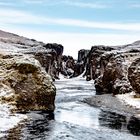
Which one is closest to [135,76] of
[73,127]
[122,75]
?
[122,75]

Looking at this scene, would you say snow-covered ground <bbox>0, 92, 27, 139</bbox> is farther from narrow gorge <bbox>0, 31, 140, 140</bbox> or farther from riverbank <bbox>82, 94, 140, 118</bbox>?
riverbank <bbox>82, 94, 140, 118</bbox>

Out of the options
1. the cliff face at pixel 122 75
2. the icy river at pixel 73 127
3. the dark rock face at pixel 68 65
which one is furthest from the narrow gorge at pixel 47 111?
the dark rock face at pixel 68 65

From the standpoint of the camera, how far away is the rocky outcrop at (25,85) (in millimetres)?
34375

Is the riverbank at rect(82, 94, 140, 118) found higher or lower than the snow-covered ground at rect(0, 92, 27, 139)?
lower

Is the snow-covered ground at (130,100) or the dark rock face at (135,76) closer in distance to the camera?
the snow-covered ground at (130,100)

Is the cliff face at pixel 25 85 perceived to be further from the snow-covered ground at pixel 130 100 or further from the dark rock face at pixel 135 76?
the dark rock face at pixel 135 76

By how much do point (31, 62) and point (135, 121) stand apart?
11650 millimetres

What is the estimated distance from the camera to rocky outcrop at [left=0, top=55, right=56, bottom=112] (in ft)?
113

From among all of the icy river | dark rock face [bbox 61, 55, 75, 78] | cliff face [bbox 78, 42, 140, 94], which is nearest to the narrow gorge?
the icy river

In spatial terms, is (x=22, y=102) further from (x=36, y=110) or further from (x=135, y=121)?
(x=135, y=121)

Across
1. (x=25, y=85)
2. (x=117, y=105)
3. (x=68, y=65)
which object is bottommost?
(x=117, y=105)

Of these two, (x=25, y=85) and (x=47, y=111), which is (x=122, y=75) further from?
(x=25, y=85)

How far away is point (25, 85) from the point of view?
35438mm

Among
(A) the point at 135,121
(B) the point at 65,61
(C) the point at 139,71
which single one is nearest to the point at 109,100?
(C) the point at 139,71
